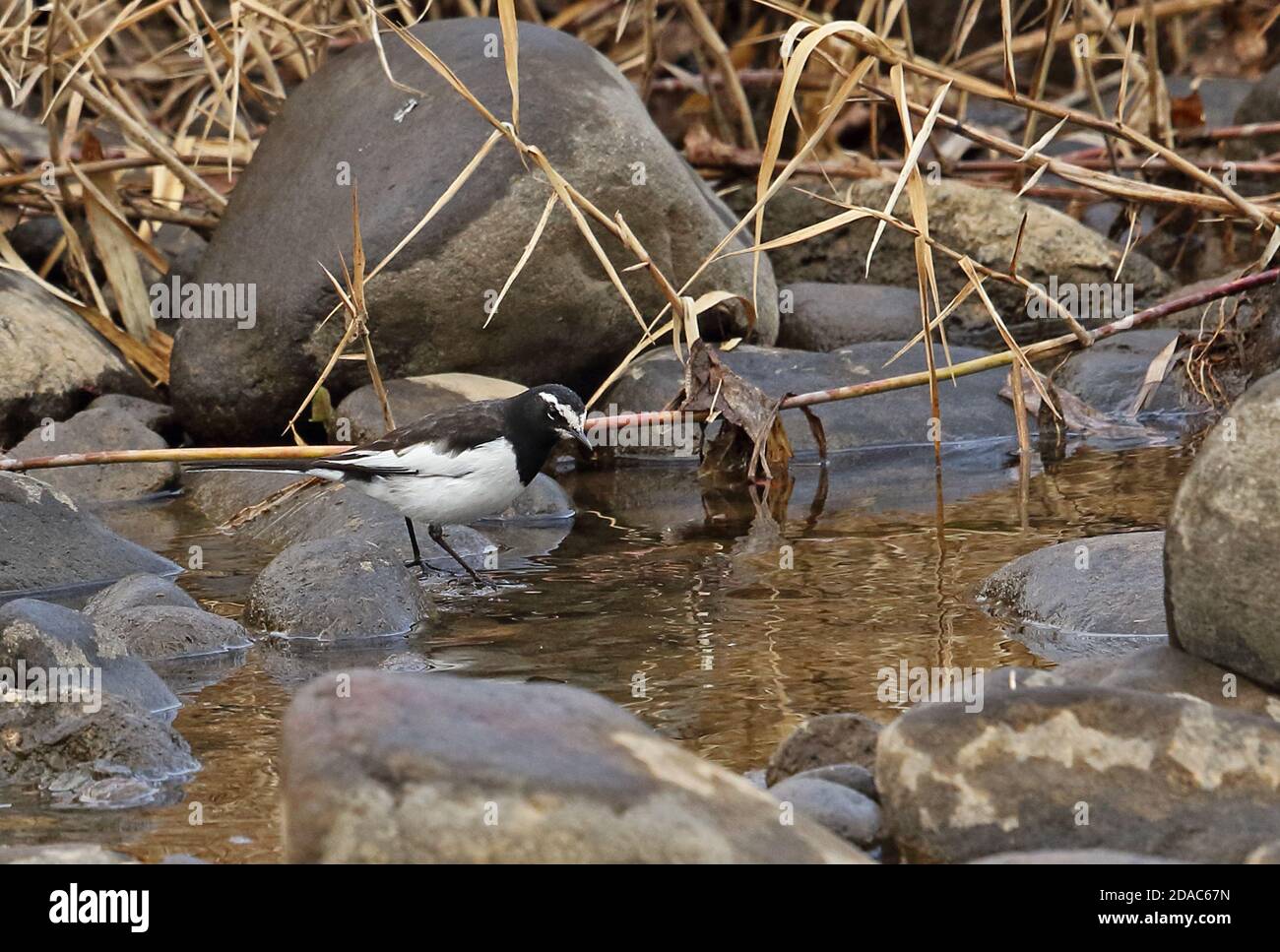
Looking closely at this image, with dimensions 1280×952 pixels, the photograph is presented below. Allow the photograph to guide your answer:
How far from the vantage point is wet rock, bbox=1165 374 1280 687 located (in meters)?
4.40

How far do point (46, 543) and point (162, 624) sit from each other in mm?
1201

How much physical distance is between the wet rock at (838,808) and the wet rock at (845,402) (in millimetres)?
5398

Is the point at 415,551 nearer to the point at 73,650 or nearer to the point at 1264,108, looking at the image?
the point at 73,650

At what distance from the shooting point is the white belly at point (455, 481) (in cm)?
716

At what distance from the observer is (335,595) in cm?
653

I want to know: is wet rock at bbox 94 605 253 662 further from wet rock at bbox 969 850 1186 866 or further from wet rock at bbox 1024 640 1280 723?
wet rock at bbox 969 850 1186 866

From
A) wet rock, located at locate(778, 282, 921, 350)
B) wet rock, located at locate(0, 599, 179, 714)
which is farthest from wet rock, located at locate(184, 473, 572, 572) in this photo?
wet rock, located at locate(778, 282, 921, 350)

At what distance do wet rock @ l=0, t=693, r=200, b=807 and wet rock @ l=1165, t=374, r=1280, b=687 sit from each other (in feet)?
9.32

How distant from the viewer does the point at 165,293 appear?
1090 centimetres

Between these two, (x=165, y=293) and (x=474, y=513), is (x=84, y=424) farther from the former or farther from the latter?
(x=474, y=513)

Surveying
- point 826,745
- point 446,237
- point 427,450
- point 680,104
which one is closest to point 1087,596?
point 826,745

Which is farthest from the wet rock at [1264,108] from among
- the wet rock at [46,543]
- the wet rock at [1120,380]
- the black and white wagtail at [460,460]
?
the wet rock at [46,543]
